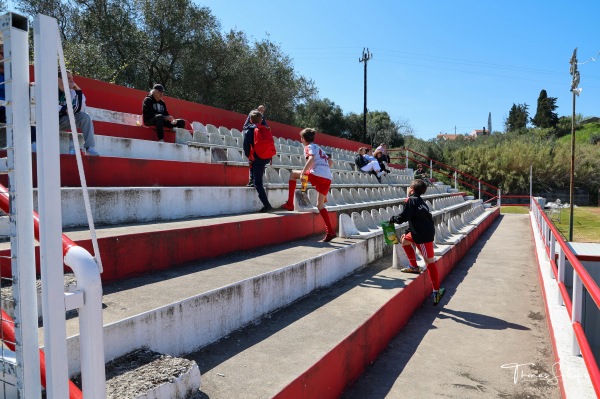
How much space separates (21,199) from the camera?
1.22 m

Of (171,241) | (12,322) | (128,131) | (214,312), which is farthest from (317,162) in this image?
(12,322)

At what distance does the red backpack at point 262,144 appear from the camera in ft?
19.1

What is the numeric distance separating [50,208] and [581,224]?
70.5 ft

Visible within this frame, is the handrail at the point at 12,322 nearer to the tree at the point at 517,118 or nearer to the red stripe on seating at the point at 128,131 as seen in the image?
the red stripe on seating at the point at 128,131

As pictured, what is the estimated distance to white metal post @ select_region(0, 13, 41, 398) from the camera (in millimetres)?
1213

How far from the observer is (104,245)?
10.1 ft

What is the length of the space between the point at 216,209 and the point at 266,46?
769 inches

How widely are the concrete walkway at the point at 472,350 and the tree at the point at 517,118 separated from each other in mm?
71603

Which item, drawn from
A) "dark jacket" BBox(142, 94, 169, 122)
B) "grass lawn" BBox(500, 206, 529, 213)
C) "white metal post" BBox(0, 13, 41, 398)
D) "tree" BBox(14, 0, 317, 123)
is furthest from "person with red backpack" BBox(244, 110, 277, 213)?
"grass lawn" BBox(500, 206, 529, 213)

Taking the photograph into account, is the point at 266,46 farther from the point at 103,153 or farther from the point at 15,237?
the point at 15,237

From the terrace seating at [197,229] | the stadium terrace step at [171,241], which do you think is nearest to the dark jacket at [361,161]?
the terrace seating at [197,229]

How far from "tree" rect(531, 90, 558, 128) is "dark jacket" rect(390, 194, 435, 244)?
69285 millimetres

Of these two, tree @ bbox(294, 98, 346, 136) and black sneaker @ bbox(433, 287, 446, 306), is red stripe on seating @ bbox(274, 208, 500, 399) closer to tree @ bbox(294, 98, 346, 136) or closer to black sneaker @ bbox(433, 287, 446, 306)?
black sneaker @ bbox(433, 287, 446, 306)

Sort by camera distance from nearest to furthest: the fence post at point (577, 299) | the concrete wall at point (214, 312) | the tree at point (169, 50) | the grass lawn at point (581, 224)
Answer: the concrete wall at point (214, 312) → the fence post at point (577, 299) → the grass lawn at point (581, 224) → the tree at point (169, 50)
